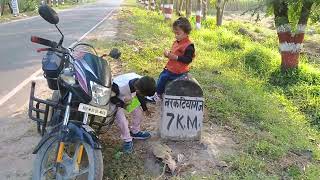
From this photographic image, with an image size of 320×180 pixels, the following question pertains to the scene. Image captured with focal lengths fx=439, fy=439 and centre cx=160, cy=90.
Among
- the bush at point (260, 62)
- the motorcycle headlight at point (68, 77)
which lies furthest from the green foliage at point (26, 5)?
the motorcycle headlight at point (68, 77)

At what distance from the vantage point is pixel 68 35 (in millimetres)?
14234

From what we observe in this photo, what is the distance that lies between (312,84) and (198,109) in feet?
17.9

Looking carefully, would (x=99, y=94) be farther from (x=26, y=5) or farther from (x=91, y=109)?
(x=26, y=5)

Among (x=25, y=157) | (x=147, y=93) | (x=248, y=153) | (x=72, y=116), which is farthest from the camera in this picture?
(x=248, y=153)

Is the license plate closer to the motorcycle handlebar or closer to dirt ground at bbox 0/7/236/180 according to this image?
the motorcycle handlebar

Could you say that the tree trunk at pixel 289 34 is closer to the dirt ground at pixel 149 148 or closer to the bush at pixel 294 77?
the bush at pixel 294 77

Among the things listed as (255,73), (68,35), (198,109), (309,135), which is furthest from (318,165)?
(68,35)

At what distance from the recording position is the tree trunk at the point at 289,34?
9.93m

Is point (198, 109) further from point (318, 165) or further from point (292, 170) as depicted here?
point (318, 165)

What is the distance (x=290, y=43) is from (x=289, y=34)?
207mm

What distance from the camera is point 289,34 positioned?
9992 millimetres

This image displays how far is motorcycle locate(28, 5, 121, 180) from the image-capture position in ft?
12.1

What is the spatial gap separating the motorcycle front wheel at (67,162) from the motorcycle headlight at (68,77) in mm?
512

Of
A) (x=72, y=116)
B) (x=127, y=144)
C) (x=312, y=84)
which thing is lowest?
(x=312, y=84)
